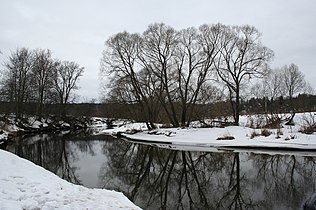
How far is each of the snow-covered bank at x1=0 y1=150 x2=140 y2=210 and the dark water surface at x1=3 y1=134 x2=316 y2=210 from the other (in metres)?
2.23

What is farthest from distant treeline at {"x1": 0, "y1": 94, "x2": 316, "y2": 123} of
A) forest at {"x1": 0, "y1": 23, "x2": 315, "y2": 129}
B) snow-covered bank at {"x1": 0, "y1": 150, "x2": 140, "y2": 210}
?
snow-covered bank at {"x1": 0, "y1": 150, "x2": 140, "y2": 210}

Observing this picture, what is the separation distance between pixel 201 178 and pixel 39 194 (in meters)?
7.87

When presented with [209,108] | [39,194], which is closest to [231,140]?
[209,108]

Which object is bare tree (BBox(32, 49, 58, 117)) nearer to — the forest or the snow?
the forest

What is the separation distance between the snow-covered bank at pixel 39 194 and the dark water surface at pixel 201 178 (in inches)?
87.7

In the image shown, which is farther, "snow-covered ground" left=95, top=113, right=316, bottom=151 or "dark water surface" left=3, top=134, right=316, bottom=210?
"snow-covered ground" left=95, top=113, right=316, bottom=151

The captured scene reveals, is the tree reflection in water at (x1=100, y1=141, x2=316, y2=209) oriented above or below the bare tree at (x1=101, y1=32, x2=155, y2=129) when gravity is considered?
below

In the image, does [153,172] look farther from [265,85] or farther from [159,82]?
[265,85]

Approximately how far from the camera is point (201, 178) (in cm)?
1223

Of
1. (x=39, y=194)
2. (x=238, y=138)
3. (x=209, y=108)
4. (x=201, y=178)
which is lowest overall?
(x=201, y=178)

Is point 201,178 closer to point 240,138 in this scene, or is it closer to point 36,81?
point 240,138

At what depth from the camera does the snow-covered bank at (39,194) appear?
18.1 ft

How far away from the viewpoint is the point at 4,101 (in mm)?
40031

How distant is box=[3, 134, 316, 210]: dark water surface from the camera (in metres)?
8.85
